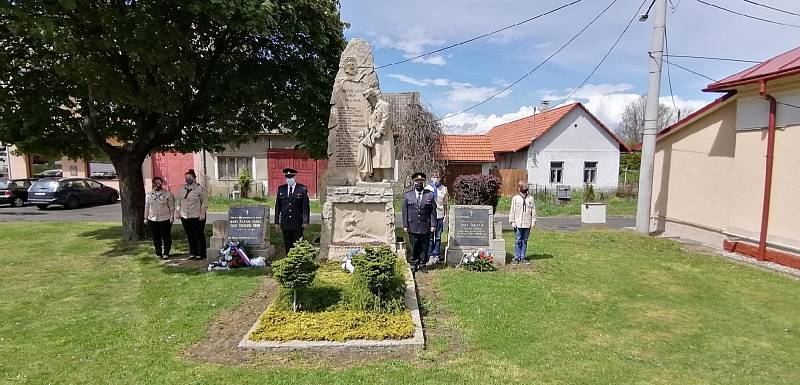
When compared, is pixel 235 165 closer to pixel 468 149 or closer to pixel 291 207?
pixel 468 149

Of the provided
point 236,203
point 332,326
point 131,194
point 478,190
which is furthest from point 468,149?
point 332,326

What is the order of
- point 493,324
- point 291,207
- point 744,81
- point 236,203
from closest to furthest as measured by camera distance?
point 493,324 < point 291,207 < point 744,81 < point 236,203

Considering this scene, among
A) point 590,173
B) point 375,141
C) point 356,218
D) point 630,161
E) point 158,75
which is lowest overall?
point 356,218

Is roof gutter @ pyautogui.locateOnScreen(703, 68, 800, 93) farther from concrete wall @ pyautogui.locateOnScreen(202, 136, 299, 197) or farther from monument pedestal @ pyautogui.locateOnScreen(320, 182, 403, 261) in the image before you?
concrete wall @ pyautogui.locateOnScreen(202, 136, 299, 197)

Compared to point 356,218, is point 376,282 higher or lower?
lower

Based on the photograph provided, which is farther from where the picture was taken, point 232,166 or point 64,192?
point 232,166

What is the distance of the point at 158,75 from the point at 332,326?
7829mm

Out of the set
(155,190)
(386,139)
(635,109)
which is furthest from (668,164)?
(635,109)

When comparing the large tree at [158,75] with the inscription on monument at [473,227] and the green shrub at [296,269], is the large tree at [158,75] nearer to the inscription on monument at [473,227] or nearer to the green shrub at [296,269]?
the inscription on monument at [473,227]

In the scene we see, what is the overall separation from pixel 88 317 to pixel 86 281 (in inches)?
89.9

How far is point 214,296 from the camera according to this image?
21.4 feet

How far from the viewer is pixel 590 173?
2494cm

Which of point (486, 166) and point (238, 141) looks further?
point (486, 166)

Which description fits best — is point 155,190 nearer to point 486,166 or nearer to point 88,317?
point 88,317
